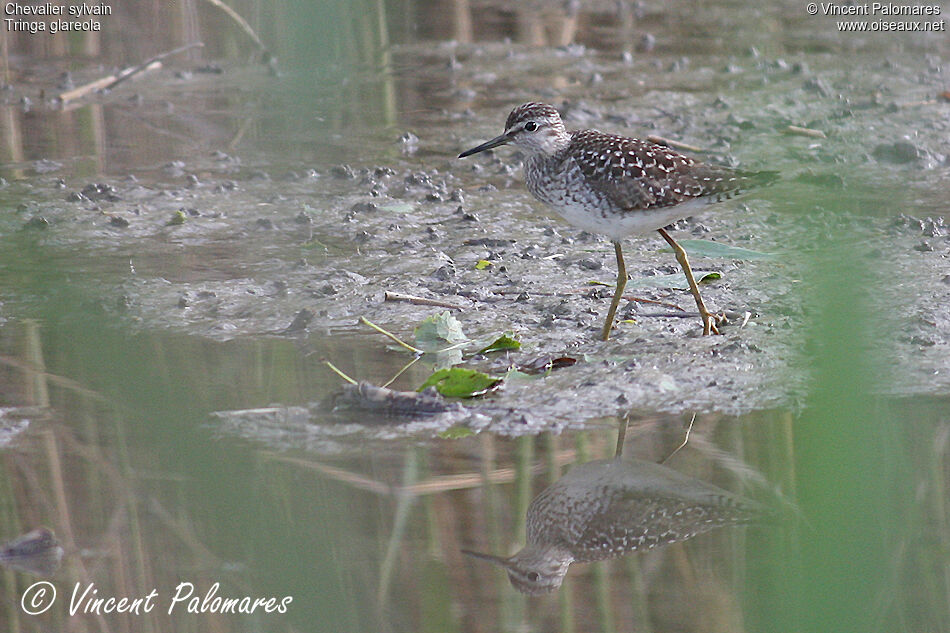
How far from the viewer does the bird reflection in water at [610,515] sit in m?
3.59

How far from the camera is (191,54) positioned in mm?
10172

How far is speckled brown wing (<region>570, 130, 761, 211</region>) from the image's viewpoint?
5.27 metres

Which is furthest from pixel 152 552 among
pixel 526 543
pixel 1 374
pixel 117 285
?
pixel 117 285

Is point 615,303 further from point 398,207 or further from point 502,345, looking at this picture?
point 398,207

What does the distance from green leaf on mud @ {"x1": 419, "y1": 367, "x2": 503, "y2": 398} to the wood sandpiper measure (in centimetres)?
89

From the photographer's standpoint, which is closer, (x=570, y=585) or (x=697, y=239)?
(x=570, y=585)

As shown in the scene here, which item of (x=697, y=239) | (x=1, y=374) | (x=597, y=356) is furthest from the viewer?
(x=697, y=239)

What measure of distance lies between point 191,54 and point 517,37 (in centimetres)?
293

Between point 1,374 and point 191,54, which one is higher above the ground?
point 191,54

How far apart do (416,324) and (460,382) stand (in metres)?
0.96

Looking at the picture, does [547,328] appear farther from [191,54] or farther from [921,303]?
[191,54]

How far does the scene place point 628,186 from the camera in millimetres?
5285

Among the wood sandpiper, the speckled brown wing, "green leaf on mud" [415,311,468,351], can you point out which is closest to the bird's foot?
the wood sandpiper

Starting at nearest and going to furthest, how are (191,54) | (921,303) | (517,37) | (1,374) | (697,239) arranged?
1. (1,374)
2. (921,303)
3. (697,239)
4. (191,54)
5. (517,37)
